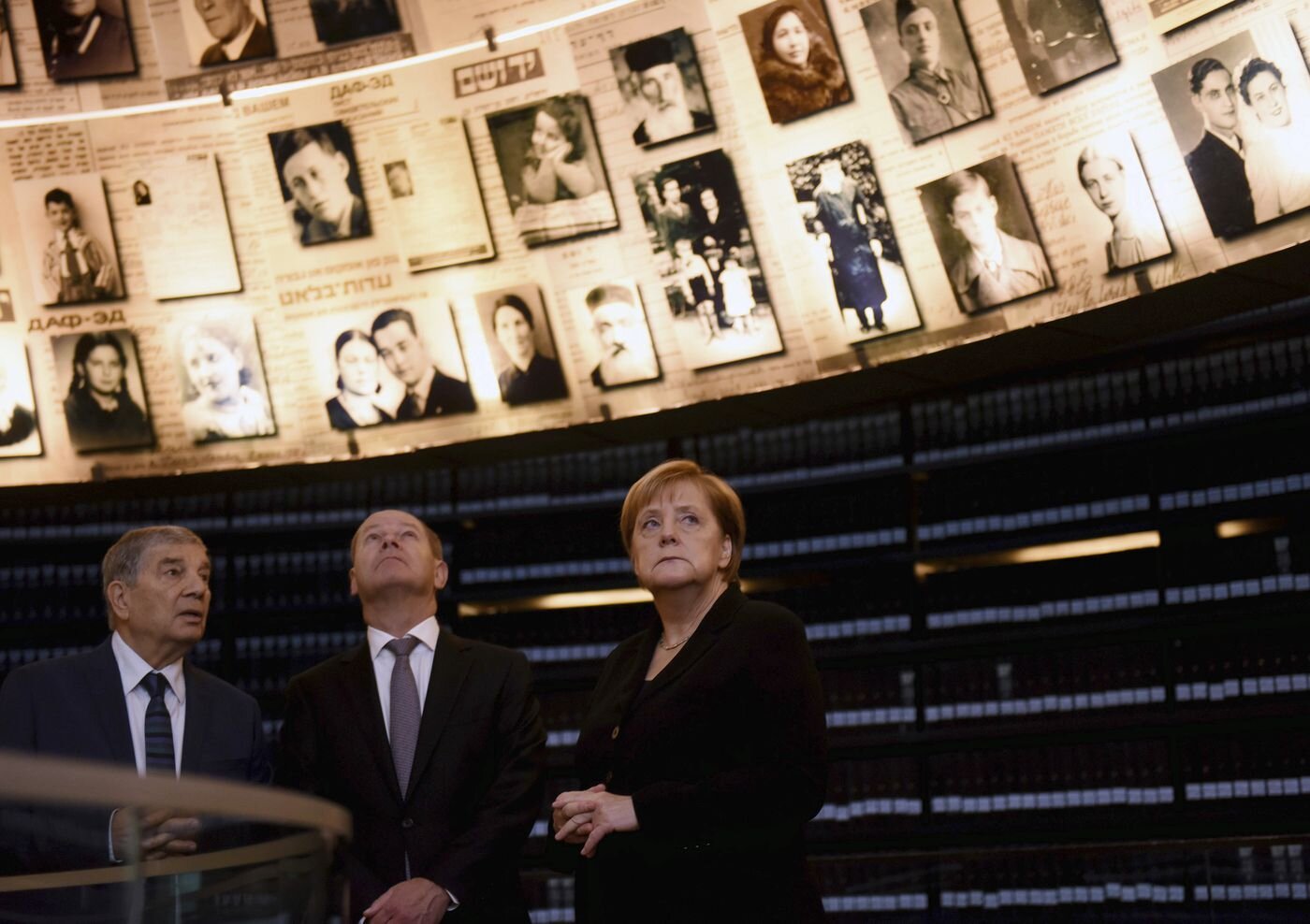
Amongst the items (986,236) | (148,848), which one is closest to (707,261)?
(986,236)

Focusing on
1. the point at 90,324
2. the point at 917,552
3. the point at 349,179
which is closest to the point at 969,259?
the point at 917,552

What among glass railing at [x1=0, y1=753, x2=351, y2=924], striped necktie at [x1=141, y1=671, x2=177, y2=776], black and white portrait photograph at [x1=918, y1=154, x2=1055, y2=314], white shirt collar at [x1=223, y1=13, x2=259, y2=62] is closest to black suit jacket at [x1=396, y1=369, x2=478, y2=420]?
white shirt collar at [x1=223, y1=13, x2=259, y2=62]

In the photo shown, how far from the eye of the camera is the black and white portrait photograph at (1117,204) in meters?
3.66

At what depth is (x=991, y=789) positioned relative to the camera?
4793 millimetres

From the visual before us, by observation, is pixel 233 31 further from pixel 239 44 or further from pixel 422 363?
pixel 422 363

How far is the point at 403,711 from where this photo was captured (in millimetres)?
2924

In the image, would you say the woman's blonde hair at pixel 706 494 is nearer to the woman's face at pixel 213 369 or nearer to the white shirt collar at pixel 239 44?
the woman's face at pixel 213 369

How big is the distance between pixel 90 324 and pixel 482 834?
269cm

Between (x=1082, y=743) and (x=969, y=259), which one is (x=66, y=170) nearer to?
(x=969, y=259)

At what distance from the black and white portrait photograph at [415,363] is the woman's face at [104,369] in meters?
0.73

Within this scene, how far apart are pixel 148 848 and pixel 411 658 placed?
1.75 m

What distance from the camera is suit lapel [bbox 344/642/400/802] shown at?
285 centimetres

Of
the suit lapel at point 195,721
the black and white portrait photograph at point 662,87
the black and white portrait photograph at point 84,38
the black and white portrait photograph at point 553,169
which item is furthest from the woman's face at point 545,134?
the suit lapel at point 195,721

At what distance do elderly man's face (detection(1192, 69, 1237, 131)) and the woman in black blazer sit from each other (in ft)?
6.10
